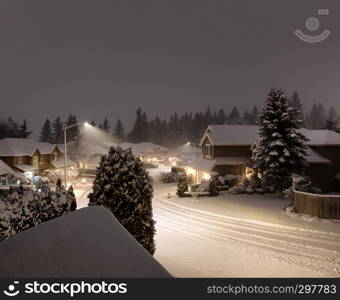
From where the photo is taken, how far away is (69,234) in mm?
6488

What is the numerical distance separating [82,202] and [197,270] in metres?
21.5

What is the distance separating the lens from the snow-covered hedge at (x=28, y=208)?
9.49 m

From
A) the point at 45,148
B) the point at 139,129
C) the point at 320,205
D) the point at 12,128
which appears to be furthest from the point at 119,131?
the point at 320,205

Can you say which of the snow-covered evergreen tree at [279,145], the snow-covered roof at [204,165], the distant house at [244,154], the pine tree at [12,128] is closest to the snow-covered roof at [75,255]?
the snow-covered evergreen tree at [279,145]

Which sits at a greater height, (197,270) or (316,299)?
(316,299)

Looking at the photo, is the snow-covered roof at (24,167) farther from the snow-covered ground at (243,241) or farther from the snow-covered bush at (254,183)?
the snow-covered bush at (254,183)

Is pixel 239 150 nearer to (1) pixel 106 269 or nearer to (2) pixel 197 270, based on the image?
(2) pixel 197 270

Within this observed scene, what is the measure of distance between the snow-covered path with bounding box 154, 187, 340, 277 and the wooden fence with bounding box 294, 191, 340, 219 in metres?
2.79

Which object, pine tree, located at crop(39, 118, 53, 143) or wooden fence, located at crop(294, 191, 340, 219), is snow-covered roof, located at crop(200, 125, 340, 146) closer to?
wooden fence, located at crop(294, 191, 340, 219)

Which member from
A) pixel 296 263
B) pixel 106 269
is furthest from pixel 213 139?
pixel 106 269

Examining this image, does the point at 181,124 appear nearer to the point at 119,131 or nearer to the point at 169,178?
the point at 119,131

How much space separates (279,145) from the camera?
1281 inches

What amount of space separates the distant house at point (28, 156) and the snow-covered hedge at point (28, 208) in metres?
Result: 34.7

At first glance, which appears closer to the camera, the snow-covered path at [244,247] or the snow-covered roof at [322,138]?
the snow-covered path at [244,247]
